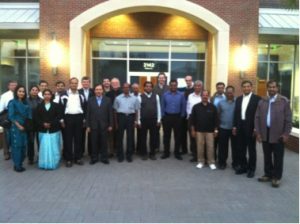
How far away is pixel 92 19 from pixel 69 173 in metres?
7.93

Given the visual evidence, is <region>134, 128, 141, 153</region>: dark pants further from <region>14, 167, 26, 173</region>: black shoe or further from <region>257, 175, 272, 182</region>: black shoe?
<region>257, 175, 272, 182</region>: black shoe

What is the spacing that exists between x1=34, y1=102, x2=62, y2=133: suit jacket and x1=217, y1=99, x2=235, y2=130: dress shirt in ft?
11.9

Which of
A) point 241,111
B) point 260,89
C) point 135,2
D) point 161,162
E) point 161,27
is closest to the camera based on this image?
point 241,111

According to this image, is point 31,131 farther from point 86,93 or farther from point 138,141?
point 138,141

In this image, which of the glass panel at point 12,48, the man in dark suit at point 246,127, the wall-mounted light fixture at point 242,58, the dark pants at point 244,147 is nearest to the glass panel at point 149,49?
the wall-mounted light fixture at point 242,58

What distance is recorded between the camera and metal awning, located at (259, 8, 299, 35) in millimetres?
14711

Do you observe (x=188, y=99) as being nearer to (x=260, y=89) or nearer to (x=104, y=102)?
(x=104, y=102)

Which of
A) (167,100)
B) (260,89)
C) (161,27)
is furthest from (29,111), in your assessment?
(260,89)

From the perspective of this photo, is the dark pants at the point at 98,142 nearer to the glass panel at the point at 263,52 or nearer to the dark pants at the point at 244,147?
the dark pants at the point at 244,147

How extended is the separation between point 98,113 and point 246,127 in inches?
131

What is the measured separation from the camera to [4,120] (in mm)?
8055

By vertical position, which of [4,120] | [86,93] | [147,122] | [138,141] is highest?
[86,93]

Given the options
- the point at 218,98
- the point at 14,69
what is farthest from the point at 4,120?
the point at 14,69

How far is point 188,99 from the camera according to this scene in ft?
29.2
